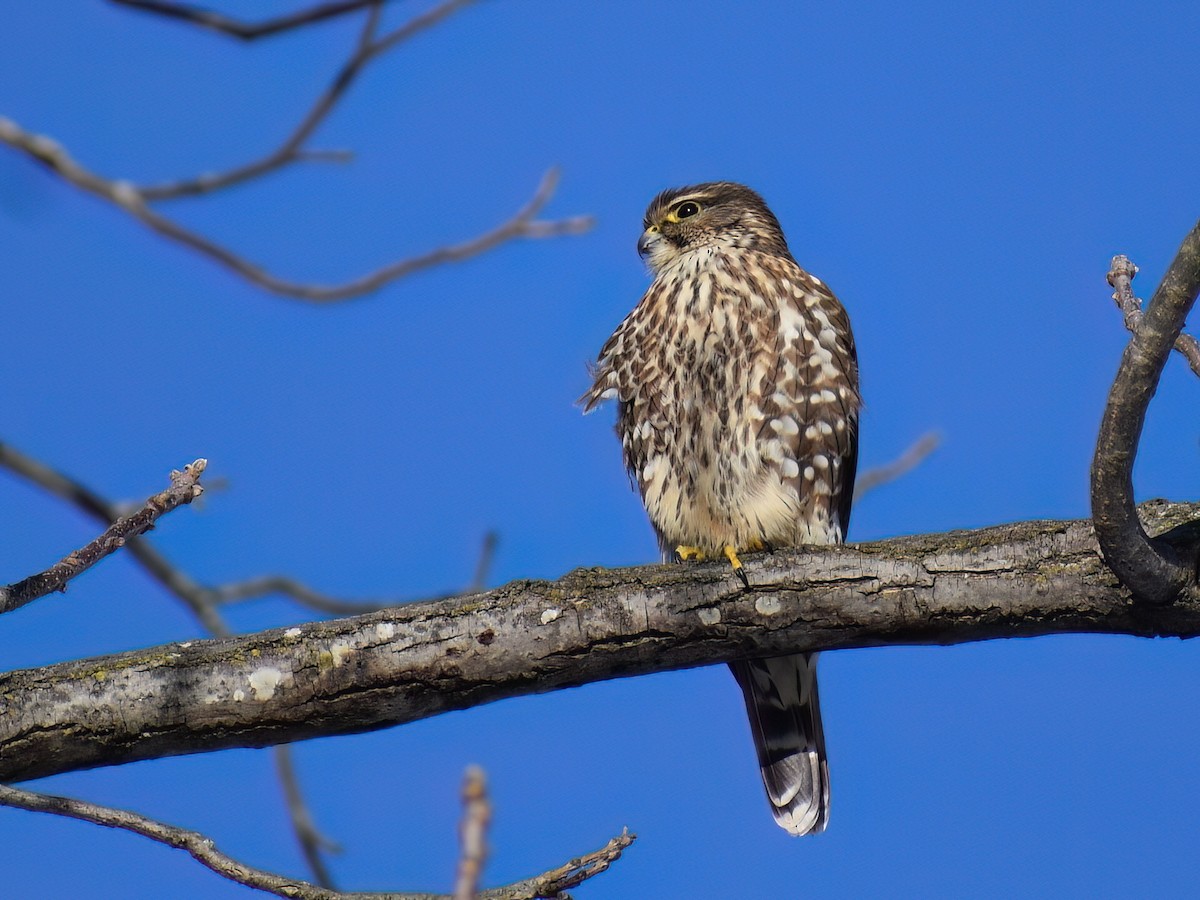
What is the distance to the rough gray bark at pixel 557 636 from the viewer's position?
129 inches

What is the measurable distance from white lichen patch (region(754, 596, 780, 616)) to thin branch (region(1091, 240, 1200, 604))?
799mm

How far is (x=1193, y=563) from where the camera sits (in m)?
3.28

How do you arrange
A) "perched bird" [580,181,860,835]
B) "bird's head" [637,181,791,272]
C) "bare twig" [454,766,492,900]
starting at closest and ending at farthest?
1. "bare twig" [454,766,492,900]
2. "perched bird" [580,181,860,835]
3. "bird's head" [637,181,791,272]

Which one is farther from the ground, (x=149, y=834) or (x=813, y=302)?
(x=813, y=302)

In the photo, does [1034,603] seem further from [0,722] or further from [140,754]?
[0,722]

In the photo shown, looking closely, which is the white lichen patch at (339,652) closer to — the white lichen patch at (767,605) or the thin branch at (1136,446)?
the white lichen patch at (767,605)

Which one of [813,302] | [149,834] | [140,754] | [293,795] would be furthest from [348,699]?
[813,302]

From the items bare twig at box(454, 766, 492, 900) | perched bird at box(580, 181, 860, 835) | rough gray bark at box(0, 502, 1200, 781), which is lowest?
bare twig at box(454, 766, 492, 900)

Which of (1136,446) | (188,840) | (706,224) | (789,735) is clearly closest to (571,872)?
(188,840)

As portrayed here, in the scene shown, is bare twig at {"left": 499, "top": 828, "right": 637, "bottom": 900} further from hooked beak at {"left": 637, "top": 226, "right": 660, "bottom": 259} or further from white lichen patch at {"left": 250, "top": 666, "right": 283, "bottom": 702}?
hooked beak at {"left": 637, "top": 226, "right": 660, "bottom": 259}

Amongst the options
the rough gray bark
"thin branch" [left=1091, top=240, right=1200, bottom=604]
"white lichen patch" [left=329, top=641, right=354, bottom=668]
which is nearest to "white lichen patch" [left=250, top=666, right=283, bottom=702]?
the rough gray bark

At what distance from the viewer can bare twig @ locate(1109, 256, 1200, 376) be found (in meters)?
3.38

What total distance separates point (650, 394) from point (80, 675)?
2.21 metres

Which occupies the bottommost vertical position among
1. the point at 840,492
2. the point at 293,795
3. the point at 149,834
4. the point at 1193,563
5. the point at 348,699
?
the point at 149,834
